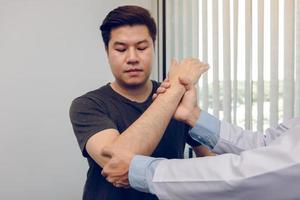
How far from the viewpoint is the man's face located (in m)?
1.52

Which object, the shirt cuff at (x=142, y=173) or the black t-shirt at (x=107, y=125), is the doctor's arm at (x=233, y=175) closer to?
the shirt cuff at (x=142, y=173)

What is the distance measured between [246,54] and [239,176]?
1458 mm

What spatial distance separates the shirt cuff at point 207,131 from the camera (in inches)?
58.9

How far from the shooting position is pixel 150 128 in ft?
4.09

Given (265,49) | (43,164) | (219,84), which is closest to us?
(265,49)

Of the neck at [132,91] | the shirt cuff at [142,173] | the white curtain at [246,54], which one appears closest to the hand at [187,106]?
the neck at [132,91]

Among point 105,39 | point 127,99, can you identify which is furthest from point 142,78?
point 105,39

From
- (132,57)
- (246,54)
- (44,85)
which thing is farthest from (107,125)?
(44,85)

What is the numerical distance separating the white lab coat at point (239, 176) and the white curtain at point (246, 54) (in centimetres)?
122

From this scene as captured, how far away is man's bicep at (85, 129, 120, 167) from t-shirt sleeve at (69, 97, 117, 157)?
0.02 m

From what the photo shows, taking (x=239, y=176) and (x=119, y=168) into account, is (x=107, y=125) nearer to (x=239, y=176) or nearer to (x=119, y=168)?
(x=119, y=168)

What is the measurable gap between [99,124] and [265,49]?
3.95ft

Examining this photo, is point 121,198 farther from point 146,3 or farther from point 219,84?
point 146,3

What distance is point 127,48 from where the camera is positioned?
1.53 meters
